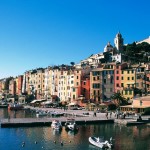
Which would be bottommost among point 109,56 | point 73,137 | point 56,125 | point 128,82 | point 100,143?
point 100,143

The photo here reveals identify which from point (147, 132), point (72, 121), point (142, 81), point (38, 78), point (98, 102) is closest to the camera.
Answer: point (147, 132)

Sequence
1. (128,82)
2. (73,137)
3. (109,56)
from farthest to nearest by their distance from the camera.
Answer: (109,56)
(128,82)
(73,137)

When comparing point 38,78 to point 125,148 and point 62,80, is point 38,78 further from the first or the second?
point 125,148

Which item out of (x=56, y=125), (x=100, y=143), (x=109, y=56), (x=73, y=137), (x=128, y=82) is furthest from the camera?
(x=109, y=56)

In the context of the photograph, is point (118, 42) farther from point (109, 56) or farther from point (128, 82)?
point (128, 82)

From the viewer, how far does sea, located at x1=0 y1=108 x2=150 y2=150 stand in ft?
160

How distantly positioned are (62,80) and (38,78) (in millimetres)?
28424

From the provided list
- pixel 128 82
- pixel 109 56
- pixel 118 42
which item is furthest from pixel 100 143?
pixel 118 42

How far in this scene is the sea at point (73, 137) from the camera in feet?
160

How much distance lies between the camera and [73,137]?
56188mm

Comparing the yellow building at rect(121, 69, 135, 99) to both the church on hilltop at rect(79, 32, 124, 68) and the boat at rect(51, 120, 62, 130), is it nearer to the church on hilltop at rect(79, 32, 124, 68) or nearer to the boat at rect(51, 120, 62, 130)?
the church on hilltop at rect(79, 32, 124, 68)

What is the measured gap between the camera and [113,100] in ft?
338

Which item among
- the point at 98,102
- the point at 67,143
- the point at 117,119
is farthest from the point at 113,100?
the point at 67,143

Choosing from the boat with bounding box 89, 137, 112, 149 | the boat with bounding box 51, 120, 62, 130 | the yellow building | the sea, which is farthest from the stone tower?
the boat with bounding box 89, 137, 112, 149
